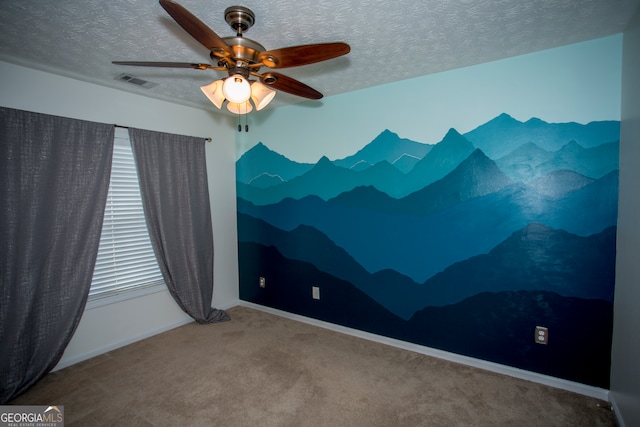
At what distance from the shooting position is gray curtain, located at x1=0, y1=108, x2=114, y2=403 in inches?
88.1

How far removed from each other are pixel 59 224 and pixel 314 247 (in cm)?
223

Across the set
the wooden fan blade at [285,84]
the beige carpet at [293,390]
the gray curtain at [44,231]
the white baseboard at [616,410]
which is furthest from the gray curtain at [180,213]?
the white baseboard at [616,410]

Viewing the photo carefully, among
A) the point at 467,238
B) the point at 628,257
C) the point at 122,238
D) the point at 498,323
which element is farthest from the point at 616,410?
the point at 122,238

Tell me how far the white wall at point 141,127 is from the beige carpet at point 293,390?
214mm

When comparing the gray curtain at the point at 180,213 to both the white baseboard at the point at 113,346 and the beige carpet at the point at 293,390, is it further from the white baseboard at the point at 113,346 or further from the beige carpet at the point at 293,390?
the beige carpet at the point at 293,390

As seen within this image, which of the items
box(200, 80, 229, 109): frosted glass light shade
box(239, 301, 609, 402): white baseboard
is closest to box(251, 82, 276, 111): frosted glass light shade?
box(200, 80, 229, 109): frosted glass light shade

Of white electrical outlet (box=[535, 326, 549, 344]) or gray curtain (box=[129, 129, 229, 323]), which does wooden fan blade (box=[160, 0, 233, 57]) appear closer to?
gray curtain (box=[129, 129, 229, 323])

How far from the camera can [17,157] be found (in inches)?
89.5

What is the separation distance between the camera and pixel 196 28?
4.28 feet

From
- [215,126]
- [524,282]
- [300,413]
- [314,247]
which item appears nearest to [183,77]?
[215,126]

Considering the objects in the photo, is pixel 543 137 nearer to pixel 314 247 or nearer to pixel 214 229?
pixel 314 247

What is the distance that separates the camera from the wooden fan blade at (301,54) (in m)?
1.45

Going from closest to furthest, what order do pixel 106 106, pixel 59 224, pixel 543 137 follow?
pixel 543 137
pixel 59 224
pixel 106 106

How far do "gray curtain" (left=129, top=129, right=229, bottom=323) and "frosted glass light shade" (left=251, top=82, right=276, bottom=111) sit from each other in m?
1.70
